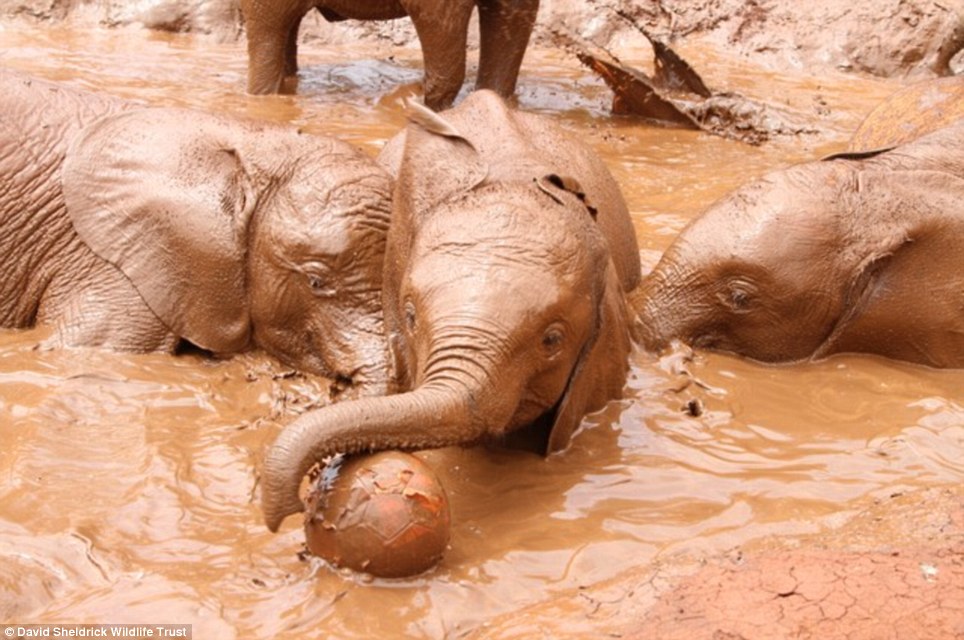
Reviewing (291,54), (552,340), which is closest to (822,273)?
(552,340)

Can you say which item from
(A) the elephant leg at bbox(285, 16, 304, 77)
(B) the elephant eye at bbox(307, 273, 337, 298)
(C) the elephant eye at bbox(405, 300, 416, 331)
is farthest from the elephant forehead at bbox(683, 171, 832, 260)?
(A) the elephant leg at bbox(285, 16, 304, 77)

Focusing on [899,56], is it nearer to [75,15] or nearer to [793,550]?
[75,15]

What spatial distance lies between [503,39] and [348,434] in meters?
7.77

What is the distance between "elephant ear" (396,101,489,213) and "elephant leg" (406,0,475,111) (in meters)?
5.39

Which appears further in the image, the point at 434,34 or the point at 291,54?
the point at 291,54

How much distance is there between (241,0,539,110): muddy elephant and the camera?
10.8 m

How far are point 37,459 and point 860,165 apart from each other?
3862 millimetres

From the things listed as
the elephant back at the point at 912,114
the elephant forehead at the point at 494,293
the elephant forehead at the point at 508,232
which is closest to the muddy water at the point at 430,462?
the elephant forehead at the point at 494,293

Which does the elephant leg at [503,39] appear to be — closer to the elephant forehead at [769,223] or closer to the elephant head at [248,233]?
the elephant forehead at [769,223]

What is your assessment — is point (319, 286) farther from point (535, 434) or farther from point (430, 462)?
point (535, 434)

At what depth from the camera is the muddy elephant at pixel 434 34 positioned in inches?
424

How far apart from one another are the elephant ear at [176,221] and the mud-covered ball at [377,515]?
5.93ft

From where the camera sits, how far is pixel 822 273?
6.02 metres

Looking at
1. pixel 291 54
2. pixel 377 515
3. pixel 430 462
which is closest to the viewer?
pixel 377 515
